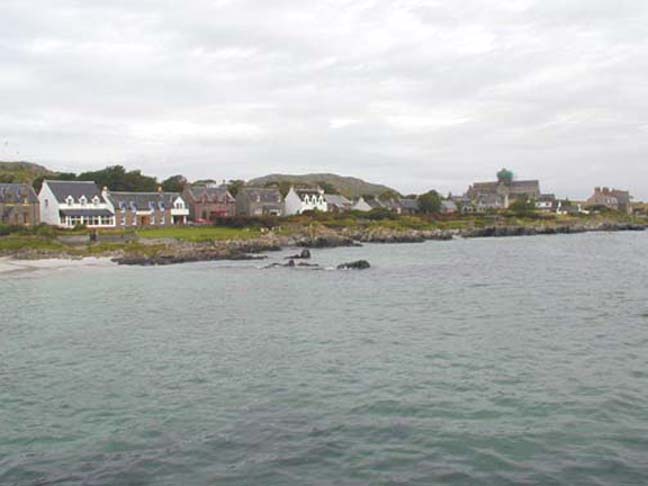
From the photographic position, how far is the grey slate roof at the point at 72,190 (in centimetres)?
9062

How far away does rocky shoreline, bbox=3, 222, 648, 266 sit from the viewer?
57.2 metres

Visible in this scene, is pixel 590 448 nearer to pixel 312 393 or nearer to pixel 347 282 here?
pixel 312 393

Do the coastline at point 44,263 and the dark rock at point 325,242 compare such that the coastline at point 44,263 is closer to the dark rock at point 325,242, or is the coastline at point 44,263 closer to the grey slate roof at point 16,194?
the dark rock at point 325,242

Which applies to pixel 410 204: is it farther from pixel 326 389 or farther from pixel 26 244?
pixel 326 389

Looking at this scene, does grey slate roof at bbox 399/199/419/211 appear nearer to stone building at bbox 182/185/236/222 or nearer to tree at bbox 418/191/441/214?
tree at bbox 418/191/441/214

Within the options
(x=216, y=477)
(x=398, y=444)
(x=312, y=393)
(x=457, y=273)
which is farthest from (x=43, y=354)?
(x=457, y=273)

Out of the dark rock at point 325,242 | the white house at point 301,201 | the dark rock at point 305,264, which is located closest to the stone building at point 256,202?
the white house at point 301,201

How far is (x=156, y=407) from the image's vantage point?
15266 millimetres

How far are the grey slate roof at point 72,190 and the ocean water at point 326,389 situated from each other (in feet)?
200

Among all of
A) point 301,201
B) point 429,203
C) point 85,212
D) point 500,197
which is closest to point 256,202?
point 301,201

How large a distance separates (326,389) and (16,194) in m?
83.6

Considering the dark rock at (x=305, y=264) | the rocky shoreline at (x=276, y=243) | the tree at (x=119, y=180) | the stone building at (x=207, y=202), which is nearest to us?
the dark rock at (x=305, y=264)

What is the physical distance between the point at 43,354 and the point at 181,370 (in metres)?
5.47

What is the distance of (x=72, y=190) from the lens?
9275 cm
